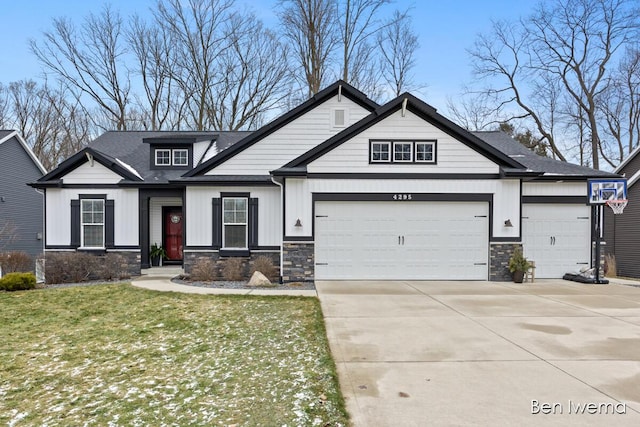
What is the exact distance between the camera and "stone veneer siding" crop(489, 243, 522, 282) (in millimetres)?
11812

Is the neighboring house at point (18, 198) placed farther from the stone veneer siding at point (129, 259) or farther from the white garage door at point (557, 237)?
the white garage door at point (557, 237)

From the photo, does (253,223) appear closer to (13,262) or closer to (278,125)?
(278,125)

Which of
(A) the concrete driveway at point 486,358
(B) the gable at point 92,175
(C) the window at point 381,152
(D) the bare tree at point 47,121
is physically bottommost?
(A) the concrete driveway at point 486,358

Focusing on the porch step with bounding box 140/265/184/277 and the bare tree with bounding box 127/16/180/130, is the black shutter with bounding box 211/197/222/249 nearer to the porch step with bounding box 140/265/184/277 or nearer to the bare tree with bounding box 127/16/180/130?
the porch step with bounding box 140/265/184/277

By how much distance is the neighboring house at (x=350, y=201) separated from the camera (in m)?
11.8

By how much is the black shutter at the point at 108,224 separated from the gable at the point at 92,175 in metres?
0.78

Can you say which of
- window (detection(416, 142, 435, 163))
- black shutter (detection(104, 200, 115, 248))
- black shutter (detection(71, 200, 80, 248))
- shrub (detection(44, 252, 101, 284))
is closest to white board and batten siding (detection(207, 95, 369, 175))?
window (detection(416, 142, 435, 163))

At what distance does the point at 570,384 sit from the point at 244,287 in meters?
8.06

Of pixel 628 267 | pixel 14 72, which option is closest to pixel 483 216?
pixel 628 267

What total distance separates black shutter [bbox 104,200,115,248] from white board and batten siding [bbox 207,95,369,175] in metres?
3.85

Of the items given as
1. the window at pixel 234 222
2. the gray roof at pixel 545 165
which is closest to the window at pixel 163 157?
the window at pixel 234 222

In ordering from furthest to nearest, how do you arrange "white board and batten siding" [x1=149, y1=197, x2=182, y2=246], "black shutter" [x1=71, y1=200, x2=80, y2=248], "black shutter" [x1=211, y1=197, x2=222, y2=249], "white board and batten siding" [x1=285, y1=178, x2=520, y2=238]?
"white board and batten siding" [x1=149, y1=197, x2=182, y2=246] → "black shutter" [x1=71, y1=200, x2=80, y2=248] → "black shutter" [x1=211, y1=197, x2=222, y2=249] → "white board and batten siding" [x1=285, y1=178, x2=520, y2=238]

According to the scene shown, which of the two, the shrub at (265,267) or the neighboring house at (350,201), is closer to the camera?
the neighboring house at (350,201)

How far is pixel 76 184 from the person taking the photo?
44.6ft
